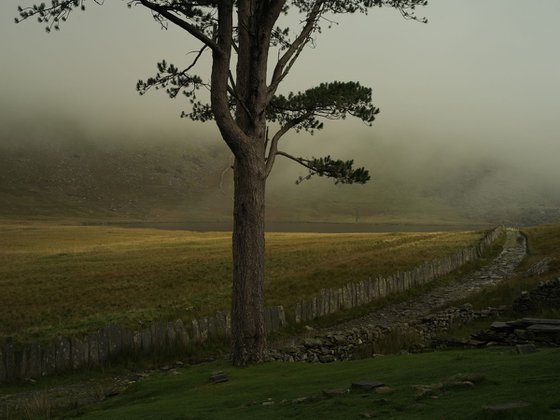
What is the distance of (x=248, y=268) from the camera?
46.5ft

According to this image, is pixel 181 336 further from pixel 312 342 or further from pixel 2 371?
pixel 2 371

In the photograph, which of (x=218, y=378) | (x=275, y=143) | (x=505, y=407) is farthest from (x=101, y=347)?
(x=505, y=407)

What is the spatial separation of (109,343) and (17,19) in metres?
10.2

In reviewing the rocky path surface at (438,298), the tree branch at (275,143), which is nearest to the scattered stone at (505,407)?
the tree branch at (275,143)

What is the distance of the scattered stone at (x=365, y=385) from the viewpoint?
8002 mm

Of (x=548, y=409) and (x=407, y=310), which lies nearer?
(x=548, y=409)

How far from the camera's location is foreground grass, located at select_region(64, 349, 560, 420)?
6.40 meters

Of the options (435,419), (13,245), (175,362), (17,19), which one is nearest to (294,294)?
(175,362)

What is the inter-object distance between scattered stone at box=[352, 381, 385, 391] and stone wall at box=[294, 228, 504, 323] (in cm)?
1411

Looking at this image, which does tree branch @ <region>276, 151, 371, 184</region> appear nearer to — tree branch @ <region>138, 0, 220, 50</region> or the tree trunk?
the tree trunk

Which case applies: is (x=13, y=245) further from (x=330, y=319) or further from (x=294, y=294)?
(x=330, y=319)

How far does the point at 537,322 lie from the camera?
12.9 m

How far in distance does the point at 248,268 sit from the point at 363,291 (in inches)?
524

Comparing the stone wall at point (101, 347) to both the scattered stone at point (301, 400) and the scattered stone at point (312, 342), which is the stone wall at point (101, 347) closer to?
the scattered stone at point (312, 342)
